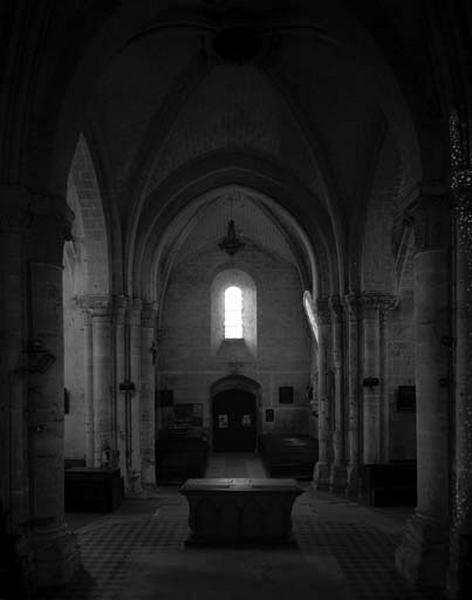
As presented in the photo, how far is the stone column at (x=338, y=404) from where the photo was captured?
683 inches

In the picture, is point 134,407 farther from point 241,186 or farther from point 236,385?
point 236,385

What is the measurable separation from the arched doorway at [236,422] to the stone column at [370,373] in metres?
11.8

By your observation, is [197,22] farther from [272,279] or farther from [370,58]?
[272,279]

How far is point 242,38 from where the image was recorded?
40.5 feet

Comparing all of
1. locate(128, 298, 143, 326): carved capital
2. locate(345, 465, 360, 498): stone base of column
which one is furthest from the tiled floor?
locate(128, 298, 143, 326): carved capital

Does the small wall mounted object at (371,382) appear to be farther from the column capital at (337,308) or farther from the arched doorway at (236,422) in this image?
the arched doorway at (236,422)

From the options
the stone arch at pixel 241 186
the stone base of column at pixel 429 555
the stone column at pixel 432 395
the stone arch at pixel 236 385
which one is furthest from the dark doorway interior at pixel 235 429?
the stone base of column at pixel 429 555

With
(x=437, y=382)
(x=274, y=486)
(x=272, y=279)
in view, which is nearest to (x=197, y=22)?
(x=437, y=382)

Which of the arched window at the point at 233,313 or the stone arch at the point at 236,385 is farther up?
the arched window at the point at 233,313

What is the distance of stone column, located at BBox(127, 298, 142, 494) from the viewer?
17.1 meters

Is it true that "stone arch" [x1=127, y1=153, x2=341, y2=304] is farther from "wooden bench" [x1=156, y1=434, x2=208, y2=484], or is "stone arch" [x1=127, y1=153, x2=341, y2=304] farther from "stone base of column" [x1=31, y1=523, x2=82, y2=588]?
"stone base of column" [x1=31, y1=523, x2=82, y2=588]

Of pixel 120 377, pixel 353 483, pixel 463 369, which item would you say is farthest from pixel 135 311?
pixel 463 369

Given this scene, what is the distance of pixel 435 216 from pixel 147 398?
11933 millimetres

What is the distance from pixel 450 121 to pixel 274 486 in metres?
6.80
